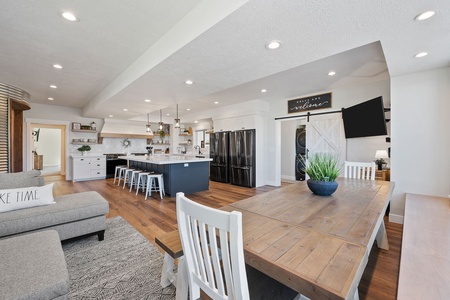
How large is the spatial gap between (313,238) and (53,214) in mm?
2619

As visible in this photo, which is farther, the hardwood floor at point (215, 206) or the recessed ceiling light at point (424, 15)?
the hardwood floor at point (215, 206)

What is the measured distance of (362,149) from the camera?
424 cm

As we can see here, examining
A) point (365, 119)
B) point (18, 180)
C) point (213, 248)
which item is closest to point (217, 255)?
point (213, 248)

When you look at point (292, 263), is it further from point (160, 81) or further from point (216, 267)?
point (160, 81)

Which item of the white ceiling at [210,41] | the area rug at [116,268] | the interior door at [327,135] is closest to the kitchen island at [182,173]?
the white ceiling at [210,41]

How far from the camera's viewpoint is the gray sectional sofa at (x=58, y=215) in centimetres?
194

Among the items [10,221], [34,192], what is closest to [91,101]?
[34,192]

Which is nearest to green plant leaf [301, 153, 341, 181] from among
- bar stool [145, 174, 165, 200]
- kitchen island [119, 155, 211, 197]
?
kitchen island [119, 155, 211, 197]

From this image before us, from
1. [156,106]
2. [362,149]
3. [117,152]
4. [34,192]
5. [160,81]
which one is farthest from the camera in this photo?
[117,152]

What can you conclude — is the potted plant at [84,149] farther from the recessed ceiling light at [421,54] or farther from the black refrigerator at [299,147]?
the recessed ceiling light at [421,54]

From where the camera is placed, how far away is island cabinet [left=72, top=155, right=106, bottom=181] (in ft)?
21.9

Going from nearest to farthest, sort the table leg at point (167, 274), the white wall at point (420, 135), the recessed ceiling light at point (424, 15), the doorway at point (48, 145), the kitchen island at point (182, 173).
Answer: the recessed ceiling light at point (424, 15)
the table leg at point (167, 274)
the white wall at point (420, 135)
the kitchen island at point (182, 173)
the doorway at point (48, 145)

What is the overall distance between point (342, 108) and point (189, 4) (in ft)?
13.2

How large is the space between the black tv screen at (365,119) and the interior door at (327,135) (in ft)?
1.05
